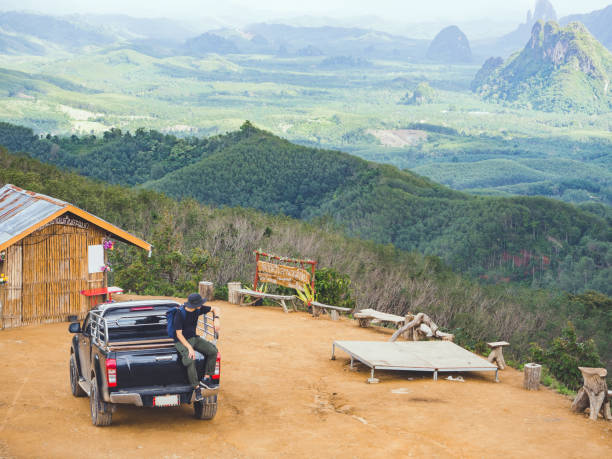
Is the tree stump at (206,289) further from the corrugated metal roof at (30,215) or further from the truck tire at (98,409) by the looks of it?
the truck tire at (98,409)

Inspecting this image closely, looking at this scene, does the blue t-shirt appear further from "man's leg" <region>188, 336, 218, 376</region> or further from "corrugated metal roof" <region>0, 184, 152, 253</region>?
"corrugated metal roof" <region>0, 184, 152, 253</region>

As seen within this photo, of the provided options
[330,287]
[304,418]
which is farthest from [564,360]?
[304,418]

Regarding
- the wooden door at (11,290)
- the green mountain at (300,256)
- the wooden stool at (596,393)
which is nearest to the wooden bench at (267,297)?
the green mountain at (300,256)

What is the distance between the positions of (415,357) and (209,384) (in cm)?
530

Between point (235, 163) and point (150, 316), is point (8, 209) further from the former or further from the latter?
point (235, 163)

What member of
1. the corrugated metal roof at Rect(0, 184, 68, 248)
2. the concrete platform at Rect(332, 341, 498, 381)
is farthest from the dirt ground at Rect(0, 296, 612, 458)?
the corrugated metal roof at Rect(0, 184, 68, 248)

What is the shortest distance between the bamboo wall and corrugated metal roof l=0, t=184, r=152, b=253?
0.33 metres

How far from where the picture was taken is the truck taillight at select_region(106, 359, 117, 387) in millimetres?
9477

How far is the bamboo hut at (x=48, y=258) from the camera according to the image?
1662 centimetres

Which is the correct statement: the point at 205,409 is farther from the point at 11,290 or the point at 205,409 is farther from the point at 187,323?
Result: the point at 11,290

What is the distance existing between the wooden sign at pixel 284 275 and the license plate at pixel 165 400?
11215 mm

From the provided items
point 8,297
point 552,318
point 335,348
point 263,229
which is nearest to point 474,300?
point 552,318

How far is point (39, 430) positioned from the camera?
9906mm

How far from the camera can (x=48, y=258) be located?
56.3ft
